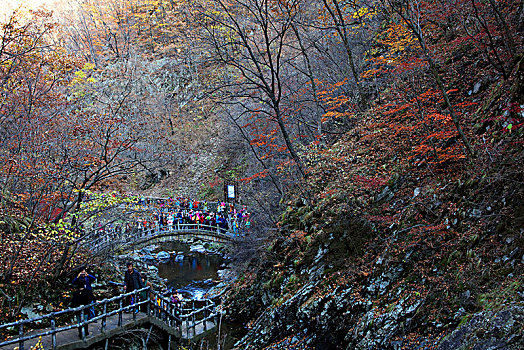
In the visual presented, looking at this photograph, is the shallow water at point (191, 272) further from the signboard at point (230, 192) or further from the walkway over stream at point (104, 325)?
the walkway over stream at point (104, 325)

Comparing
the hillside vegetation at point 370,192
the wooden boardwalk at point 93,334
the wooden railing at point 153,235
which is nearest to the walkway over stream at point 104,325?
the wooden boardwalk at point 93,334

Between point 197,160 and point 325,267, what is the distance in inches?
1021

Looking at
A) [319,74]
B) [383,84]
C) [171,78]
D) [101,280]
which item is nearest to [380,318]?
[383,84]

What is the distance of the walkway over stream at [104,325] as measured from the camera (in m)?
6.78

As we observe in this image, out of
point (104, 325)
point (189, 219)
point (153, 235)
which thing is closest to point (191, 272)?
point (189, 219)

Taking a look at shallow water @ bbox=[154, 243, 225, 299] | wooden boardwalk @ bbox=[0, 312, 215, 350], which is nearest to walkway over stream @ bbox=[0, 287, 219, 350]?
wooden boardwalk @ bbox=[0, 312, 215, 350]

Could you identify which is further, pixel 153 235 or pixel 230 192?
pixel 230 192

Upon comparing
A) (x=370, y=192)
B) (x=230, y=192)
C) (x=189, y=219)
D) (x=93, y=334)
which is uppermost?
(x=370, y=192)

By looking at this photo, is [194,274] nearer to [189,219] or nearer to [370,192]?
[189,219]

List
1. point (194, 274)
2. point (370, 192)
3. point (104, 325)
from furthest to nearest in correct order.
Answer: point (194, 274) → point (370, 192) → point (104, 325)

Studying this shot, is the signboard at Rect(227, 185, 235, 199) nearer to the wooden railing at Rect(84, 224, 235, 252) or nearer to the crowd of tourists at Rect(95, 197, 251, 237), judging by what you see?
the crowd of tourists at Rect(95, 197, 251, 237)

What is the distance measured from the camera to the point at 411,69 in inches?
400

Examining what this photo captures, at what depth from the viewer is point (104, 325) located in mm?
8078

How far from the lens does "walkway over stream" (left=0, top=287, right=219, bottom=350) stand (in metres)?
6.78
